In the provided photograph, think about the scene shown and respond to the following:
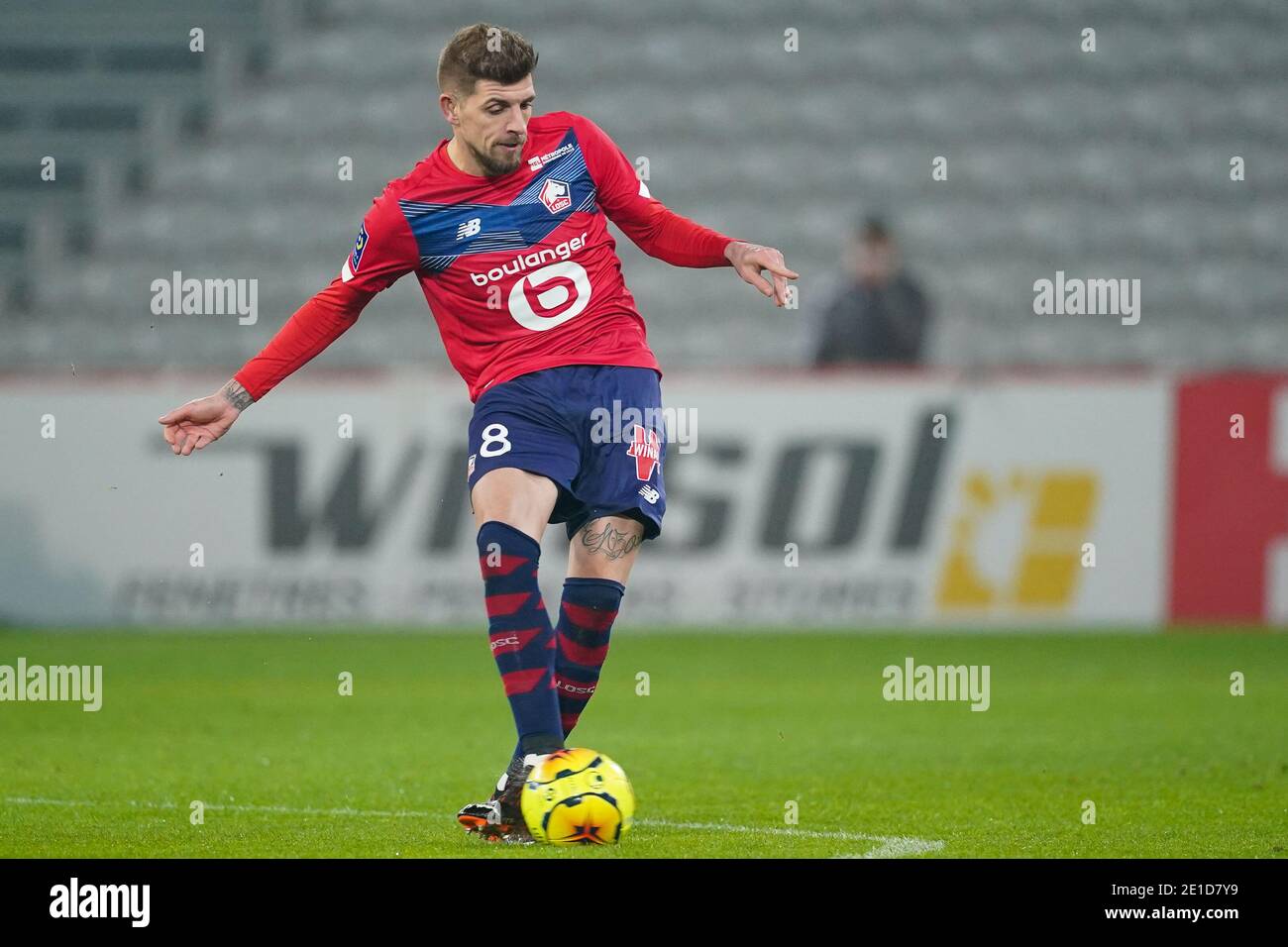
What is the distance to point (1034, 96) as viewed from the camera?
1758cm

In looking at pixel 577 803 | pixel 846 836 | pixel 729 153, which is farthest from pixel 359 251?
pixel 729 153

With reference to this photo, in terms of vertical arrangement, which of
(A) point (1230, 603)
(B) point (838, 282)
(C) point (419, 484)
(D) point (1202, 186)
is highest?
(D) point (1202, 186)

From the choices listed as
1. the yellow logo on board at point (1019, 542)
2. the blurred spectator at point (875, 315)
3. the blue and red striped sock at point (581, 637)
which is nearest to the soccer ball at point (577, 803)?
the blue and red striped sock at point (581, 637)

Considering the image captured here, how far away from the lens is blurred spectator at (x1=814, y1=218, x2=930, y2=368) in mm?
13477

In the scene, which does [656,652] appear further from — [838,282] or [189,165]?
[189,165]

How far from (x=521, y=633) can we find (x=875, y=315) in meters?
8.33

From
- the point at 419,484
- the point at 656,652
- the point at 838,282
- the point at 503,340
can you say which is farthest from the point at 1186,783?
the point at 838,282

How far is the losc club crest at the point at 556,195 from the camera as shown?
19.4 feet

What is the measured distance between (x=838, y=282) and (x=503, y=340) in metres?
8.42
